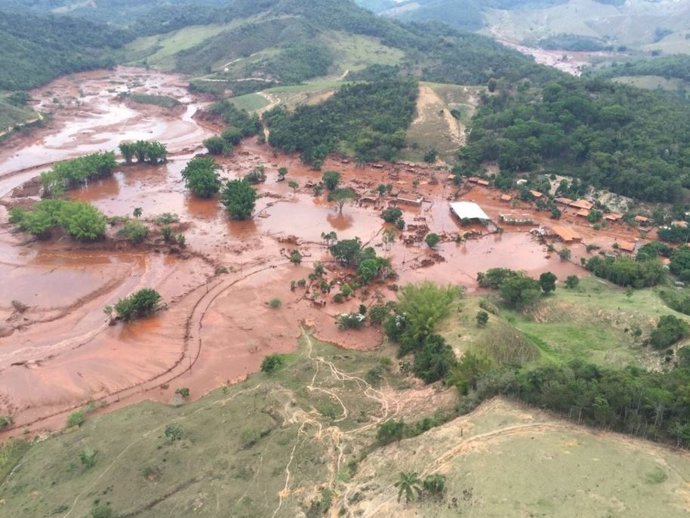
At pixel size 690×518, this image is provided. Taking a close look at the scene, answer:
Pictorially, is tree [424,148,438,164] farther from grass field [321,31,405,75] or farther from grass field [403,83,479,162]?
grass field [321,31,405,75]

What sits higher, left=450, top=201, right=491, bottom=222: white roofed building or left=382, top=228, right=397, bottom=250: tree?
left=382, top=228, right=397, bottom=250: tree

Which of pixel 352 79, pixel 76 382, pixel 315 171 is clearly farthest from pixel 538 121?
pixel 76 382

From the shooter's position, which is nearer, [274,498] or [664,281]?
[274,498]

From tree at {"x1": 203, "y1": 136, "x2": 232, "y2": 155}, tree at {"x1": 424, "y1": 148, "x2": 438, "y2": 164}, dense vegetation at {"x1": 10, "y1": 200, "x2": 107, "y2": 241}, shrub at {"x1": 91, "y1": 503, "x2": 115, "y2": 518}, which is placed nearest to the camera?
shrub at {"x1": 91, "y1": 503, "x2": 115, "y2": 518}

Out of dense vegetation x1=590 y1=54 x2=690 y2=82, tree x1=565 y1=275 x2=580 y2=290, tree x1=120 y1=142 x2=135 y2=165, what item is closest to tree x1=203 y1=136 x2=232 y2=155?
tree x1=120 y1=142 x2=135 y2=165

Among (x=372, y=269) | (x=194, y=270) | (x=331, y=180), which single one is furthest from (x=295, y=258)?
(x=331, y=180)

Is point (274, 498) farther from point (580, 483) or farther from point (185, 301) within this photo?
point (185, 301)

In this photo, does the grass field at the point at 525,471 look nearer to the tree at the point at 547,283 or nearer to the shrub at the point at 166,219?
the tree at the point at 547,283
